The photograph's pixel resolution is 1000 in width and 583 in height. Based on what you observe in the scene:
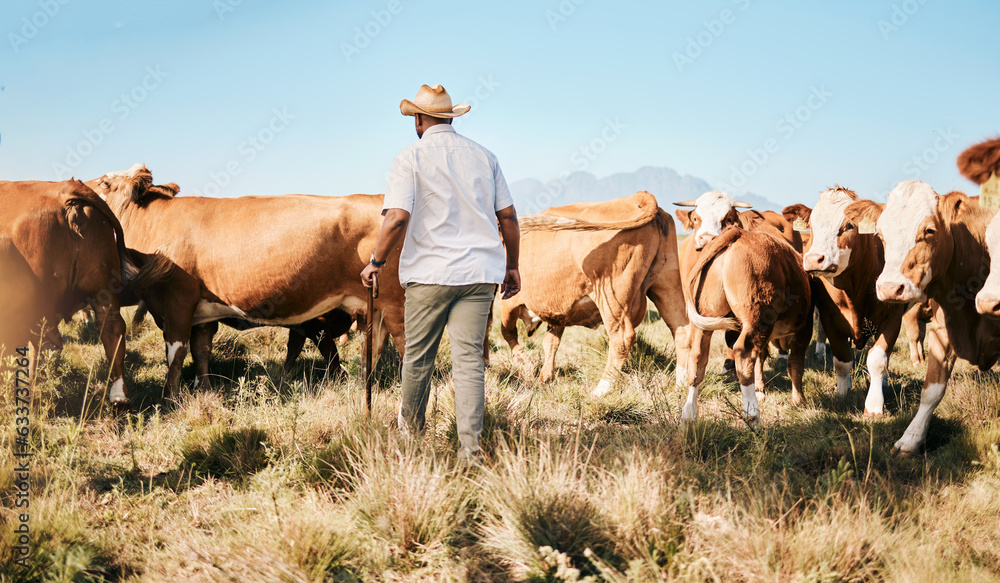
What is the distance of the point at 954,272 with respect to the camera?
4691 millimetres

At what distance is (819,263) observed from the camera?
18.2 feet

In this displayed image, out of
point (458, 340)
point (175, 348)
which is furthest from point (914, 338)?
point (175, 348)

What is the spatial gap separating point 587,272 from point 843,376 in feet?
9.28

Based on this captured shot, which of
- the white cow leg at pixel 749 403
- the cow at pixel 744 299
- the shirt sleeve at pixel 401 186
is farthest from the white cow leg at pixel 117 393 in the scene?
the white cow leg at pixel 749 403

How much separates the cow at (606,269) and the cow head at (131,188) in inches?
154

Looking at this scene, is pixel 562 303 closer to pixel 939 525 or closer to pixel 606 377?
pixel 606 377

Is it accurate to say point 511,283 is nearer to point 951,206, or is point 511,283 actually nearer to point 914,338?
point 951,206

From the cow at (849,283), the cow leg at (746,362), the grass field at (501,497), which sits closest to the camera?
the grass field at (501,497)

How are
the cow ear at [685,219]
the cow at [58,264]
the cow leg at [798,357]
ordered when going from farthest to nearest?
the cow ear at [685,219] < the cow leg at [798,357] < the cow at [58,264]

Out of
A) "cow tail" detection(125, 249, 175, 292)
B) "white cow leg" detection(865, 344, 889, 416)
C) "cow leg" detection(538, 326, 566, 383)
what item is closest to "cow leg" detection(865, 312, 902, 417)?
"white cow leg" detection(865, 344, 889, 416)

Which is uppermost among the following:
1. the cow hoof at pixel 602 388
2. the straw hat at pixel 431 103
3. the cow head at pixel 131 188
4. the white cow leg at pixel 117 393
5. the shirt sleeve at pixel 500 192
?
the straw hat at pixel 431 103

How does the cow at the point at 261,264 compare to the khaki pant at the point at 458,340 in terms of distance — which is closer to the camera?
the khaki pant at the point at 458,340

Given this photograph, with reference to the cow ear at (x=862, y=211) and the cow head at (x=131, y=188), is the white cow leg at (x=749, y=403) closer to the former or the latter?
the cow ear at (x=862, y=211)

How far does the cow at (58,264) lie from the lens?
5.16 m
